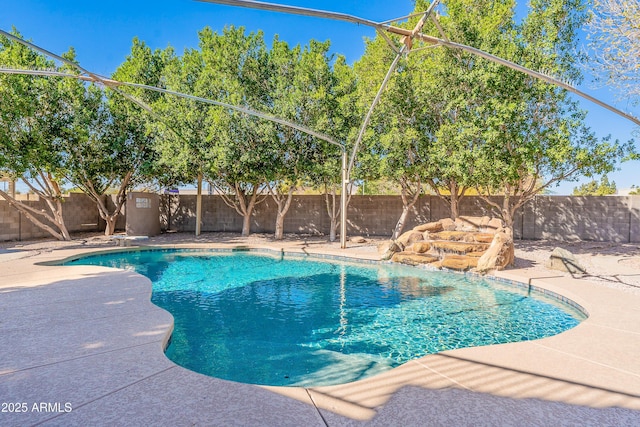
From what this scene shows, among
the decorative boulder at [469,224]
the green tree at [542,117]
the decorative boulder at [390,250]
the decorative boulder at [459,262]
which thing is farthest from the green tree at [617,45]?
the decorative boulder at [390,250]

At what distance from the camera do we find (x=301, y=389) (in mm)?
2719

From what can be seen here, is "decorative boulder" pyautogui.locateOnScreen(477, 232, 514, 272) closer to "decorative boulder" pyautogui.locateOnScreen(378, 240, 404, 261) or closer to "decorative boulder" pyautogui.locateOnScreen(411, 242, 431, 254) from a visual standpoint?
"decorative boulder" pyautogui.locateOnScreen(411, 242, 431, 254)

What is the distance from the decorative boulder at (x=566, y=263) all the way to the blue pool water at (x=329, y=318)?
1.51 m

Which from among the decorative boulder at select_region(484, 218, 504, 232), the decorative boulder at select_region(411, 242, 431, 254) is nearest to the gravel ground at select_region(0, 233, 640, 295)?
the decorative boulder at select_region(484, 218, 504, 232)

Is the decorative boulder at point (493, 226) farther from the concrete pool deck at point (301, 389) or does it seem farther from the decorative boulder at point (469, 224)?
the concrete pool deck at point (301, 389)

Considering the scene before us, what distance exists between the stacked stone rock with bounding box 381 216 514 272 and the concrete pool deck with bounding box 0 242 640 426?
4.02m

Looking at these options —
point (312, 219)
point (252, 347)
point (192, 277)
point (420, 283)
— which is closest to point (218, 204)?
point (312, 219)

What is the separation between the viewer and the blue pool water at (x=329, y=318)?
392cm

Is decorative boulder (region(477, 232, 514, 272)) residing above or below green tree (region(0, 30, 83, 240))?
below

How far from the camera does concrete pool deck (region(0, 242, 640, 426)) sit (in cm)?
232

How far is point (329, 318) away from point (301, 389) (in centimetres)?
278

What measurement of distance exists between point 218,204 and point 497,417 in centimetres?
1659

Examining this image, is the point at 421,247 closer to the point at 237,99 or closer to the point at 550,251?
the point at 550,251

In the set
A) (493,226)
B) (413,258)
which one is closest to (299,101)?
(413,258)
